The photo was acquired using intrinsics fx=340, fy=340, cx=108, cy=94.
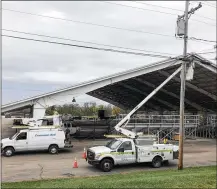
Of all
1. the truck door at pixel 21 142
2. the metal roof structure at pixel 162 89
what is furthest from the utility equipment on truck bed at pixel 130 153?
the truck door at pixel 21 142

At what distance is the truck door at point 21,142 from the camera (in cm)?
2642

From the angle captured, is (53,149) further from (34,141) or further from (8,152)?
(8,152)

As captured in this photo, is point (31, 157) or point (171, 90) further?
point (171, 90)

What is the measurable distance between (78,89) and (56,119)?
3788 millimetres

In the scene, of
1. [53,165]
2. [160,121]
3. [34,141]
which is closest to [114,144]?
[53,165]

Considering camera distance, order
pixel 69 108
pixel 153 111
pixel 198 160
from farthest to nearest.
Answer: pixel 69 108
pixel 153 111
pixel 198 160

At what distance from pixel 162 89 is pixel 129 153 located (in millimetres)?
30708

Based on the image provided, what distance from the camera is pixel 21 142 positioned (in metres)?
26.5

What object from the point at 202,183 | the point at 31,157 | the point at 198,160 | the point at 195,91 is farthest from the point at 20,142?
the point at 195,91

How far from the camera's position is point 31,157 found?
2552cm

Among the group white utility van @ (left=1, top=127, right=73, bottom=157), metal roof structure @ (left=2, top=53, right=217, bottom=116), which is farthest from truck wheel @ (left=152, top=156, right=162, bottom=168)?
white utility van @ (left=1, top=127, right=73, bottom=157)

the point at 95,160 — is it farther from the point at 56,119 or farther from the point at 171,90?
the point at 171,90

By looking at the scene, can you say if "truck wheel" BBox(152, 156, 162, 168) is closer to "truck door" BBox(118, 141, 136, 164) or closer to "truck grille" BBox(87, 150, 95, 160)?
"truck door" BBox(118, 141, 136, 164)

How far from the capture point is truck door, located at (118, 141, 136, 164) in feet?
67.5
